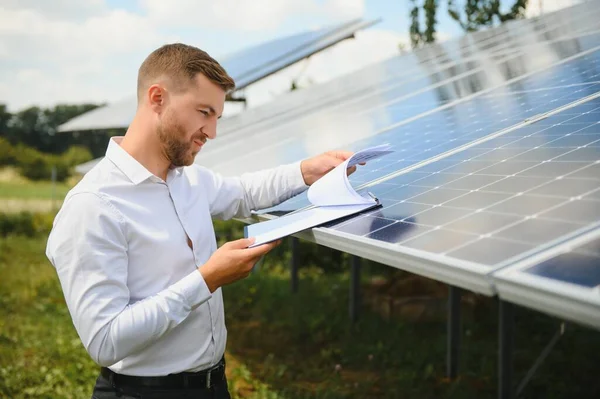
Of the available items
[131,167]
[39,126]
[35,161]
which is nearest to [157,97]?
[131,167]

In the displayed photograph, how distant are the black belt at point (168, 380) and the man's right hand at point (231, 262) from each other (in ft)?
1.61

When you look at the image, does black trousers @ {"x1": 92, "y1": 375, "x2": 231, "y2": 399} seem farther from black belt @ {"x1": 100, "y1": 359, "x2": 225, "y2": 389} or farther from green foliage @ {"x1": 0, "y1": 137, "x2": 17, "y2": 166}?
green foliage @ {"x1": 0, "y1": 137, "x2": 17, "y2": 166}

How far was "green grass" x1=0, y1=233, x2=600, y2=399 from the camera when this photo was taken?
5.89 metres

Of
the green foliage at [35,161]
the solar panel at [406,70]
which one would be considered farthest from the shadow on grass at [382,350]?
the green foliage at [35,161]

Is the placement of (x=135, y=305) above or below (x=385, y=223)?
below

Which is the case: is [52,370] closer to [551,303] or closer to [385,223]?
[385,223]

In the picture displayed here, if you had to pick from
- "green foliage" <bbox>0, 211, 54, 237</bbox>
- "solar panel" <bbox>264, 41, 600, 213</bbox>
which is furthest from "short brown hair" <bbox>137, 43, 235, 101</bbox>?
"green foliage" <bbox>0, 211, 54, 237</bbox>

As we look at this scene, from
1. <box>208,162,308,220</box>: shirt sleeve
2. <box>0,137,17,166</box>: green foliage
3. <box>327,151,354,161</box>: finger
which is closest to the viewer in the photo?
<box>327,151,354,161</box>: finger

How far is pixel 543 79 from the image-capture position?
4695 mm

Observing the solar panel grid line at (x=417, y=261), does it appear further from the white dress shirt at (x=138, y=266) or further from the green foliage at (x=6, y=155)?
the green foliage at (x=6, y=155)

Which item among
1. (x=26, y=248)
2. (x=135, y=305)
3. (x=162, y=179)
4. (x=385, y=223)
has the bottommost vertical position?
(x=26, y=248)

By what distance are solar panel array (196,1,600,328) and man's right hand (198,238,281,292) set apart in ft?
1.01

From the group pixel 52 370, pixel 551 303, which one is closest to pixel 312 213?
pixel 551 303

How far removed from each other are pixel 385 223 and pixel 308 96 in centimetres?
722
